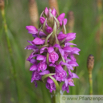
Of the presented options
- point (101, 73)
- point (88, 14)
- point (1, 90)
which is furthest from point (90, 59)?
point (88, 14)

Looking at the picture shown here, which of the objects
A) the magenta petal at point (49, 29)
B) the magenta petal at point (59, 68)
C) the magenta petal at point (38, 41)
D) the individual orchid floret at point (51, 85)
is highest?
the magenta petal at point (49, 29)

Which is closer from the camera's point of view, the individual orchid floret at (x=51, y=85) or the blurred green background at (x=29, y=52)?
the individual orchid floret at (x=51, y=85)

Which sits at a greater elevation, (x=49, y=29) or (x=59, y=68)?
(x=49, y=29)

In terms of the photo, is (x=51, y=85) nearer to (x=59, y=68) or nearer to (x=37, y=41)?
(x=59, y=68)

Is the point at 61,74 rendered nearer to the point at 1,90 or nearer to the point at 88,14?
the point at 1,90

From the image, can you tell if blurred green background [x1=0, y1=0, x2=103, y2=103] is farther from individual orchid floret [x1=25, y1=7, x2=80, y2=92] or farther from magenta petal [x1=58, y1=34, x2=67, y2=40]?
magenta petal [x1=58, y1=34, x2=67, y2=40]

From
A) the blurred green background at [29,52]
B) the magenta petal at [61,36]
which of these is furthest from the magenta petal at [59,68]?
the blurred green background at [29,52]

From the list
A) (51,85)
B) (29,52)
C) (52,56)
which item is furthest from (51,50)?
(29,52)

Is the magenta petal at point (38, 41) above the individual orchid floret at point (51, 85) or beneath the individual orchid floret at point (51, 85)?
above

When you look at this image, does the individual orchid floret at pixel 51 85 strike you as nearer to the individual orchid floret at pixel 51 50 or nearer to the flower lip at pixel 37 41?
the individual orchid floret at pixel 51 50
